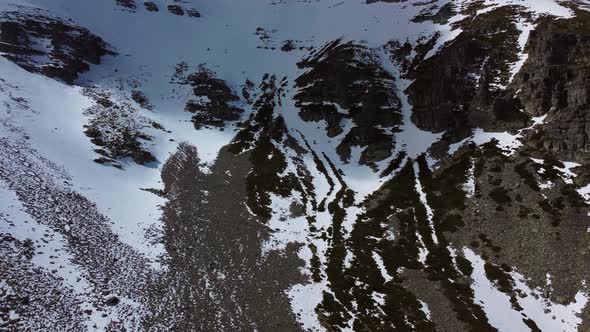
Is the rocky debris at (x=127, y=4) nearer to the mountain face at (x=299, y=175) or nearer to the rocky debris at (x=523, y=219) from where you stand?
the mountain face at (x=299, y=175)

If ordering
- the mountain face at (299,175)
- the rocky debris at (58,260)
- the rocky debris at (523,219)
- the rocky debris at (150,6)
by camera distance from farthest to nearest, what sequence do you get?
the rocky debris at (150,6) → the rocky debris at (523,219) → the mountain face at (299,175) → the rocky debris at (58,260)

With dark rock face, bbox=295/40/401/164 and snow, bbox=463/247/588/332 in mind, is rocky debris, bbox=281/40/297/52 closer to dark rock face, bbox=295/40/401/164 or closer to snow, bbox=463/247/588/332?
dark rock face, bbox=295/40/401/164

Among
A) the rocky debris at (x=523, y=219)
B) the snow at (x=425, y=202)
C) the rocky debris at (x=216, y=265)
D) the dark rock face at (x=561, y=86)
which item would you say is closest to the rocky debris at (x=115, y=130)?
the rocky debris at (x=216, y=265)

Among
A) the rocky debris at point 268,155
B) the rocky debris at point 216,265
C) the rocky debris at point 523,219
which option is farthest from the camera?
the rocky debris at point 268,155

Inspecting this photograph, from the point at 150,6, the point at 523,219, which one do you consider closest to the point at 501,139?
the point at 523,219

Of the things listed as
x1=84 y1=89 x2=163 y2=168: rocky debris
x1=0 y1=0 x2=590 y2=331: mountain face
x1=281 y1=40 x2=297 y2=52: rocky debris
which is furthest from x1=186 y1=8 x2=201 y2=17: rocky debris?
x1=84 y1=89 x2=163 y2=168: rocky debris

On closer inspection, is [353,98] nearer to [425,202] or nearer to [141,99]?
[425,202]

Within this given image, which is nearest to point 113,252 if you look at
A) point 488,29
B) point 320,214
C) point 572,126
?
point 320,214
